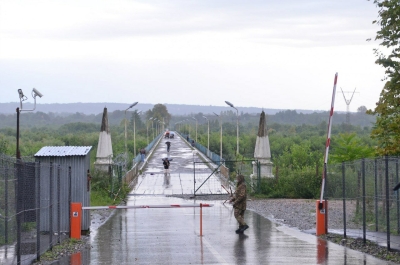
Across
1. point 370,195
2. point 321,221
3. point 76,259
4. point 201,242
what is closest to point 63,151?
point 201,242

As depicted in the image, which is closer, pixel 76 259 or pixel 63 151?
pixel 76 259

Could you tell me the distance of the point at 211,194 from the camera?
1353 inches

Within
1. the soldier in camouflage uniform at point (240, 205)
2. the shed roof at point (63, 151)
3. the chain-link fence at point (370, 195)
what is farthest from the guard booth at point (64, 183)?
the chain-link fence at point (370, 195)

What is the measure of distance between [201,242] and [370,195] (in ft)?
13.3

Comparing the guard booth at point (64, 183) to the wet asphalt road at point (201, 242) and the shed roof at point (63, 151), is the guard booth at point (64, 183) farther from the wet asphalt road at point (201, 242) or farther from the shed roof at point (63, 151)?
the wet asphalt road at point (201, 242)

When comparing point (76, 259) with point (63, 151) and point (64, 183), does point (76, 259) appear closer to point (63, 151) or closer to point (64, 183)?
point (64, 183)

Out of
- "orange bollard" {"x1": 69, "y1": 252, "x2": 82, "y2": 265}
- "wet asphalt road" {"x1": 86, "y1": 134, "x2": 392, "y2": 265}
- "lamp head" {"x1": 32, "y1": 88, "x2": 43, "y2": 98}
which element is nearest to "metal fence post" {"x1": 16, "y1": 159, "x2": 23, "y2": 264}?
"orange bollard" {"x1": 69, "y1": 252, "x2": 82, "y2": 265}

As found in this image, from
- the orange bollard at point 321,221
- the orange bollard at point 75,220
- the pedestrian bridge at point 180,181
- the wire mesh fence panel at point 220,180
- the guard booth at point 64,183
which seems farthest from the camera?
the pedestrian bridge at point 180,181

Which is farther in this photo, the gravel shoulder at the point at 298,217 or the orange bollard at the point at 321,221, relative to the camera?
the orange bollard at the point at 321,221

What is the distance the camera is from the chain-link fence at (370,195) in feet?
48.2

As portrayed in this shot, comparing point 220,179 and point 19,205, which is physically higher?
point 19,205

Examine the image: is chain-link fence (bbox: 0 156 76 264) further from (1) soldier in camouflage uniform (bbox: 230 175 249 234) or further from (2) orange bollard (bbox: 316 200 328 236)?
(2) orange bollard (bbox: 316 200 328 236)

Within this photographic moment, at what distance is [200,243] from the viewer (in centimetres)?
1661

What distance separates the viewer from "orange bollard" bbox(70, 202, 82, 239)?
17375 mm
